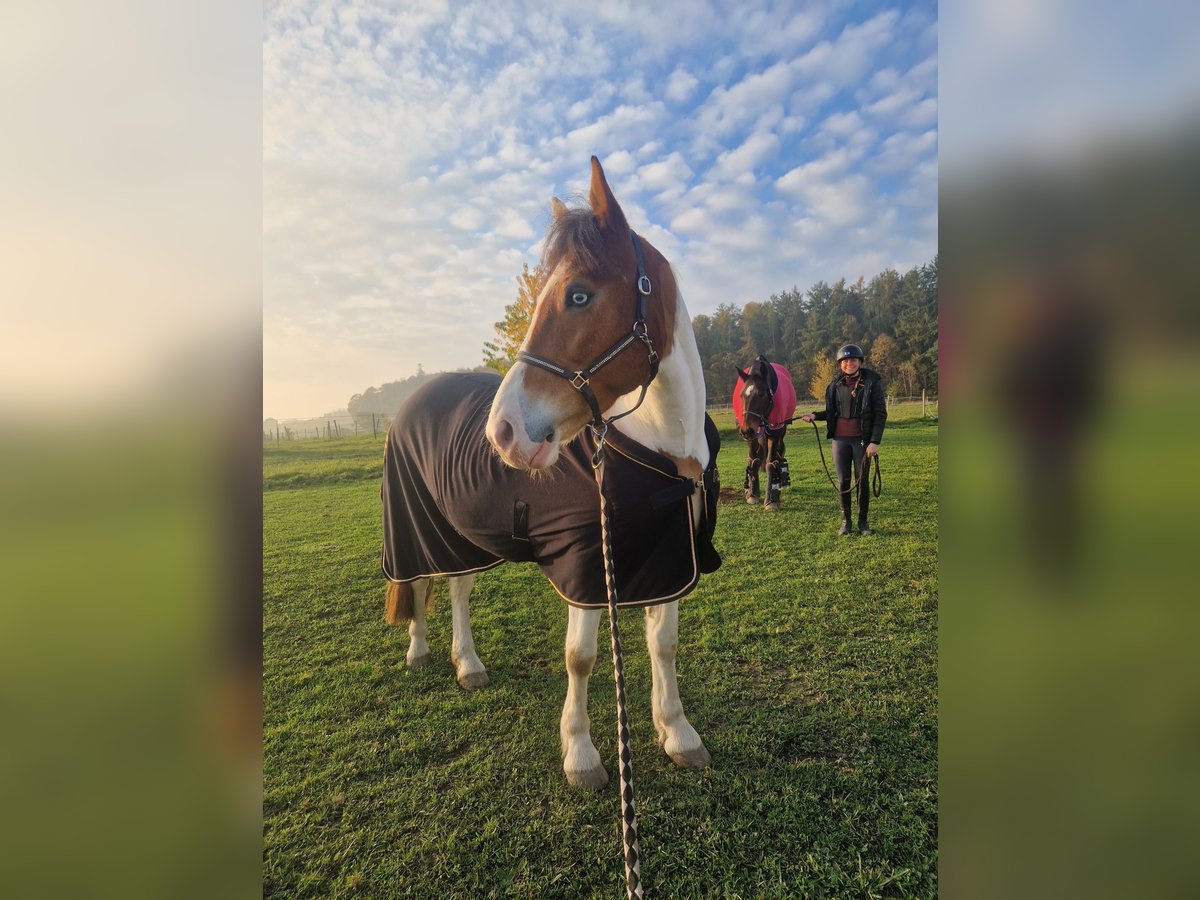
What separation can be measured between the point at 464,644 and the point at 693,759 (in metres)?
1.58

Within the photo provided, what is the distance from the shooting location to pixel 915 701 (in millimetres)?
2652

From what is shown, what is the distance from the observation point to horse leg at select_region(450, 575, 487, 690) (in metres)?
3.09

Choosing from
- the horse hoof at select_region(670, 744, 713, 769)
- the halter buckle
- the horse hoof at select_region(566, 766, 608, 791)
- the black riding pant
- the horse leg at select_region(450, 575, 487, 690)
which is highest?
the halter buckle

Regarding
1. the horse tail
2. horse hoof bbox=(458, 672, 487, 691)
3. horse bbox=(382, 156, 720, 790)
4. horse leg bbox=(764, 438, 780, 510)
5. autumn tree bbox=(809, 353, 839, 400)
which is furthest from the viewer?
autumn tree bbox=(809, 353, 839, 400)

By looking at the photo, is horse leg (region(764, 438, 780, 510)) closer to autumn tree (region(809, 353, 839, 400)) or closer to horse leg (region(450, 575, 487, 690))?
autumn tree (region(809, 353, 839, 400))

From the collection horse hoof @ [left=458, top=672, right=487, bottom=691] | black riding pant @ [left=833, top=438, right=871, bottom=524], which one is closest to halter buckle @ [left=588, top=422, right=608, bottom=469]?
horse hoof @ [left=458, top=672, right=487, bottom=691]

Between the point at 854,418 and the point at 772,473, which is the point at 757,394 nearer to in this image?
the point at 772,473

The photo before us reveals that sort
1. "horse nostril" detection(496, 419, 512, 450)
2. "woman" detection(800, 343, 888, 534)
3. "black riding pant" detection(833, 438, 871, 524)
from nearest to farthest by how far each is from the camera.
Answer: "horse nostril" detection(496, 419, 512, 450)
"woman" detection(800, 343, 888, 534)
"black riding pant" detection(833, 438, 871, 524)

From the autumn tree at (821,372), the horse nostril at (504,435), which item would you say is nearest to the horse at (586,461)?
the horse nostril at (504,435)

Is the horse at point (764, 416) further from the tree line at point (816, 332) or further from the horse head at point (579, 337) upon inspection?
the horse head at point (579, 337)
